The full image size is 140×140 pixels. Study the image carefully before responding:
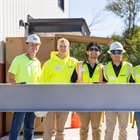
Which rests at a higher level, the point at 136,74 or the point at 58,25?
the point at 58,25

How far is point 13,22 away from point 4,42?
1.91 ft

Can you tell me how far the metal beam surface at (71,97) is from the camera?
2154mm

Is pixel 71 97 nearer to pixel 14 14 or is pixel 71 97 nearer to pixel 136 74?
pixel 136 74

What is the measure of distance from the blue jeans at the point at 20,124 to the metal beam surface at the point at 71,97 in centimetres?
235

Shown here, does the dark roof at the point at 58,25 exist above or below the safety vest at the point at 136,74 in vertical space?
above

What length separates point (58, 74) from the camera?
4.84 meters

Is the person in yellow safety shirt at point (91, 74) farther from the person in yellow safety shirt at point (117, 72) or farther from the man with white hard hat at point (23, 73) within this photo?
the man with white hard hat at point (23, 73)

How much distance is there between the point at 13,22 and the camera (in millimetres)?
7711

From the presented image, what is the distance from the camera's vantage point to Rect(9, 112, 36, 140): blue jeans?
457 cm

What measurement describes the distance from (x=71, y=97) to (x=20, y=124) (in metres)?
2.64

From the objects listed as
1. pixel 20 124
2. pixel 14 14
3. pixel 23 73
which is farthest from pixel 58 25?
pixel 20 124

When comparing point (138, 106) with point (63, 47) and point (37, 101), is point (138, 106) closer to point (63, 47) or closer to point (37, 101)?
point (37, 101)

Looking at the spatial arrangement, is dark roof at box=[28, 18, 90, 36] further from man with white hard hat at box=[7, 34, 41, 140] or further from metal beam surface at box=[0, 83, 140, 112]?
metal beam surface at box=[0, 83, 140, 112]

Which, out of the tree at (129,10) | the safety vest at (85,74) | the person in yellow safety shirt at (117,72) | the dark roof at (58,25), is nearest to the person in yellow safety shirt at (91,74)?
the safety vest at (85,74)
